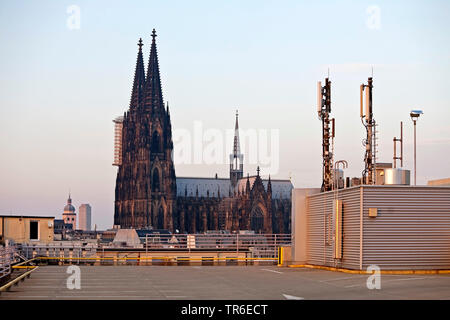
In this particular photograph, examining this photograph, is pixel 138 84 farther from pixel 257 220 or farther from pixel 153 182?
pixel 257 220

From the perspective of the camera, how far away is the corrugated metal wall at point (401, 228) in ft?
90.9

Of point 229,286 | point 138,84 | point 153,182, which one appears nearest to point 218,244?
point 229,286

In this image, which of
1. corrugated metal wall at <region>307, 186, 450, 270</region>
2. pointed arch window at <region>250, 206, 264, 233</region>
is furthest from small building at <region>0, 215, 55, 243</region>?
pointed arch window at <region>250, 206, 264, 233</region>

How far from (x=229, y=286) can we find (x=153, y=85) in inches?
6525

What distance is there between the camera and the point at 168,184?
7190 inches

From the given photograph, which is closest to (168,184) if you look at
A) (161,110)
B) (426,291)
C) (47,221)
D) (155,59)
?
(161,110)

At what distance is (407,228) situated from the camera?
28.0m

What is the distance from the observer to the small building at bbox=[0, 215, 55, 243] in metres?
57.0

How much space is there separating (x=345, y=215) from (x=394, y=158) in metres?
6.86

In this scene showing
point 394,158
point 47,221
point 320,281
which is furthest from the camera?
point 47,221

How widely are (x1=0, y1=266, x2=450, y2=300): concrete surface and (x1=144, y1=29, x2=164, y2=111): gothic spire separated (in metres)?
154
